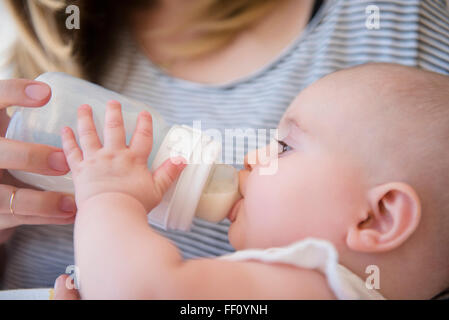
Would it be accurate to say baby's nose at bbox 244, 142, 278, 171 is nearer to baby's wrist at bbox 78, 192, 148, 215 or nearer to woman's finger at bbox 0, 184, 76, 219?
baby's wrist at bbox 78, 192, 148, 215

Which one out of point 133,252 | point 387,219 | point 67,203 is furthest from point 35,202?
point 387,219

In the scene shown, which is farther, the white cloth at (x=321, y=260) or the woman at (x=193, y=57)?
the woman at (x=193, y=57)

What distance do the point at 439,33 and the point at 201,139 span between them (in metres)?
0.49

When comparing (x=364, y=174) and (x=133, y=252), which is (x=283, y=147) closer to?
(x=364, y=174)

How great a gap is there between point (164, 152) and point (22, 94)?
207mm

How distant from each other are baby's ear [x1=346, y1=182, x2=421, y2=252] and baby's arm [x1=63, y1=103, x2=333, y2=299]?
68 mm

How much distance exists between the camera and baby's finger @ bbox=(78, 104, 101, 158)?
49 centimetres

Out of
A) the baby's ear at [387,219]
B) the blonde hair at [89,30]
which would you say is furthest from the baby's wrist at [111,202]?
the blonde hair at [89,30]

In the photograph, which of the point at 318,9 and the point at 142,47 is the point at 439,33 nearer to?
the point at 318,9

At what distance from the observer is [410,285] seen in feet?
1.57

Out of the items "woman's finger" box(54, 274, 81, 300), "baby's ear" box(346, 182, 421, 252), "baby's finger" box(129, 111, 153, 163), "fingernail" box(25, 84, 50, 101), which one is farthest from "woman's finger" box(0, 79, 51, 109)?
"baby's ear" box(346, 182, 421, 252)

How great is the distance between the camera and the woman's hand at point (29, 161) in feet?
1.71

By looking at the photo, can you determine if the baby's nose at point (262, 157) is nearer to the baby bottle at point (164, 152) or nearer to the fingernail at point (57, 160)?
the baby bottle at point (164, 152)
